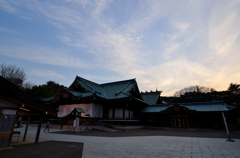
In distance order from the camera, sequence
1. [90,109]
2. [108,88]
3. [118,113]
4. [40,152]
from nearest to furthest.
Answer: [40,152] → [90,109] → [118,113] → [108,88]

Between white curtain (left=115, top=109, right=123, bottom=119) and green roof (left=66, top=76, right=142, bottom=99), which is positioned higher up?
green roof (left=66, top=76, right=142, bottom=99)

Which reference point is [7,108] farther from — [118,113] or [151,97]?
[151,97]

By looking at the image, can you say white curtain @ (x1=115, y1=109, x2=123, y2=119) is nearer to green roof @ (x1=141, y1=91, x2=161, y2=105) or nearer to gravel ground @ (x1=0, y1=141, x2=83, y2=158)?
green roof @ (x1=141, y1=91, x2=161, y2=105)

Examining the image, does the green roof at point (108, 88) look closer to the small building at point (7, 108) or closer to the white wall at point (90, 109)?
the white wall at point (90, 109)

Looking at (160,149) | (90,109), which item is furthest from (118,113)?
(160,149)

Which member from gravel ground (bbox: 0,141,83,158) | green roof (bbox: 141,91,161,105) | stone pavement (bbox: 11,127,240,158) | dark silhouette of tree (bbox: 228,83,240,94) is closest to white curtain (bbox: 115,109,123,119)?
stone pavement (bbox: 11,127,240,158)

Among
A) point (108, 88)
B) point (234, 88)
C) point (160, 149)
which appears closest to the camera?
point (160, 149)

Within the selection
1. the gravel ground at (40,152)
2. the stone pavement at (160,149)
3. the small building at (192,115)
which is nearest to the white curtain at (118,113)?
the small building at (192,115)

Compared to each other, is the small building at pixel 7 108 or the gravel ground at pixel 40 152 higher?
the small building at pixel 7 108

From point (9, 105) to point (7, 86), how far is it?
1157 mm

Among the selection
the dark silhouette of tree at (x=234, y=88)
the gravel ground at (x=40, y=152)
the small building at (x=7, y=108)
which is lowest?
the gravel ground at (x=40, y=152)

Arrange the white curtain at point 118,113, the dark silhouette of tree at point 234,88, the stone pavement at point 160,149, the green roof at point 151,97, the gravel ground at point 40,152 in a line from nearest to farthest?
the gravel ground at point 40,152
the stone pavement at point 160,149
the white curtain at point 118,113
the green roof at point 151,97
the dark silhouette of tree at point 234,88

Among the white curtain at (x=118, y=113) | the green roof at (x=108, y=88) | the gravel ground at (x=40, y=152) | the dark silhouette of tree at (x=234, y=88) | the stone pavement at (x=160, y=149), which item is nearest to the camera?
the gravel ground at (x=40, y=152)

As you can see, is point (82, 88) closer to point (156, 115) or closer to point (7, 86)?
point (156, 115)
